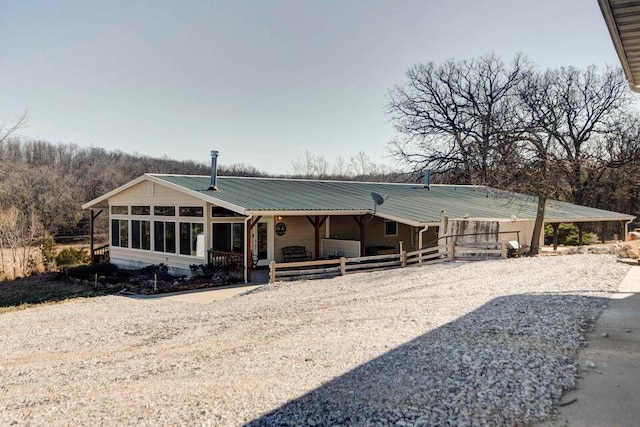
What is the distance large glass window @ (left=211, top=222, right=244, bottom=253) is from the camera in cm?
1634

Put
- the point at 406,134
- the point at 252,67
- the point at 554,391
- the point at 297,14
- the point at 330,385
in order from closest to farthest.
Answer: the point at 554,391, the point at 330,385, the point at 297,14, the point at 252,67, the point at 406,134

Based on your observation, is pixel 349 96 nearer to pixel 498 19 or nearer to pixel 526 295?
pixel 498 19

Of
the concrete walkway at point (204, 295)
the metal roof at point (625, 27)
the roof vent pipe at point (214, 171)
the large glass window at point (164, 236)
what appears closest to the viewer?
the metal roof at point (625, 27)

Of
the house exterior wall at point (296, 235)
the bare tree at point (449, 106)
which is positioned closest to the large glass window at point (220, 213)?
the house exterior wall at point (296, 235)

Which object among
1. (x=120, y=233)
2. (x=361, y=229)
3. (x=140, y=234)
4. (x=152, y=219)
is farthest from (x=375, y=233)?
(x=120, y=233)

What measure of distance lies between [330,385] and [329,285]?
24.6 feet

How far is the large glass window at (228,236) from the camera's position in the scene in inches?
643

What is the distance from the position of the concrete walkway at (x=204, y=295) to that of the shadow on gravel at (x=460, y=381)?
6.92 meters

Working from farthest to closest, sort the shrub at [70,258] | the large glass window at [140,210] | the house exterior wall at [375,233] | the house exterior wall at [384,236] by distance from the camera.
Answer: the shrub at [70,258]
the house exterior wall at [384,236]
the house exterior wall at [375,233]
the large glass window at [140,210]

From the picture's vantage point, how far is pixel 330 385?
4680 mm

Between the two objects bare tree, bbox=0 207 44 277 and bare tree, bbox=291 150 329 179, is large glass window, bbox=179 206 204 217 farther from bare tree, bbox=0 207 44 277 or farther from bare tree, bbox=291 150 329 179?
bare tree, bbox=291 150 329 179

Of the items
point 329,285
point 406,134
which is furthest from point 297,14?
point 406,134

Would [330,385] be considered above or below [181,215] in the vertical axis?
below

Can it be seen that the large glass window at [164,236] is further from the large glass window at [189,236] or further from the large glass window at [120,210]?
the large glass window at [120,210]
